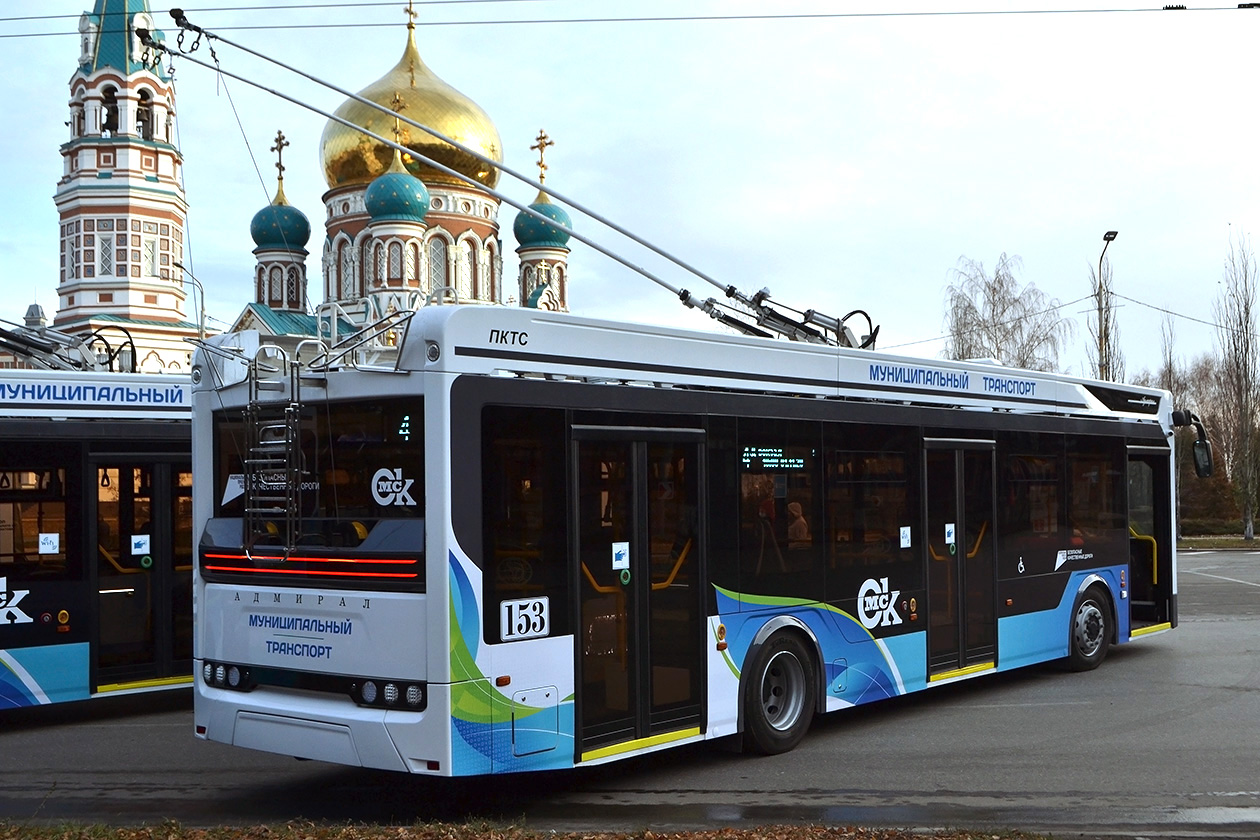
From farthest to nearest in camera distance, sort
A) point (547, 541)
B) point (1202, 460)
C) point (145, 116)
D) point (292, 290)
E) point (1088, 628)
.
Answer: point (145, 116) → point (292, 290) → point (1202, 460) → point (1088, 628) → point (547, 541)

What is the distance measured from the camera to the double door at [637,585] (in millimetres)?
7812

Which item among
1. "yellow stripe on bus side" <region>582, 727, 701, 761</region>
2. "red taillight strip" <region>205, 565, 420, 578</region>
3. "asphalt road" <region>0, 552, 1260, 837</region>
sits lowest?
"asphalt road" <region>0, 552, 1260, 837</region>

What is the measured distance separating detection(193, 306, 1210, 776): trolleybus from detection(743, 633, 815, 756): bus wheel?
21mm

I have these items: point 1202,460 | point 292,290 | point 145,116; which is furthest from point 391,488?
point 145,116

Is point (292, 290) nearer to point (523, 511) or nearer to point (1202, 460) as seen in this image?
point (1202, 460)

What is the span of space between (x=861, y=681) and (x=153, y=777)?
5.15 m

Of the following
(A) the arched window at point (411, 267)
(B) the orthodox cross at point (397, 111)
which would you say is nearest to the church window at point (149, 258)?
(B) the orthodox cross at point (397, 111)

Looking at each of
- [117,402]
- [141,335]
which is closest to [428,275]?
[141,335]

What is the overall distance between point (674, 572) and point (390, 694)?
213 centimetres

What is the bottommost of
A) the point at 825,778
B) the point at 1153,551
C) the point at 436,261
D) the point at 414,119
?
the point at 825,778

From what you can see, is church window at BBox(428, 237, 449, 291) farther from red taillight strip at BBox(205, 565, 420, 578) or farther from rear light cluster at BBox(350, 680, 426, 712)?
rear light cluster at BBox(350, 680, 426, 712)

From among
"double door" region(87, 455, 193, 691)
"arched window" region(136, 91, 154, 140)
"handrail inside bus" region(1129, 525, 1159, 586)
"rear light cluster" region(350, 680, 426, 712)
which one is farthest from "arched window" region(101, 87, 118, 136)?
"rear light cluster" region(350, 680, 426, 712)

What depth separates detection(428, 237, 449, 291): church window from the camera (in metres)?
57.9

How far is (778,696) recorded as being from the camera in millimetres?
9445
